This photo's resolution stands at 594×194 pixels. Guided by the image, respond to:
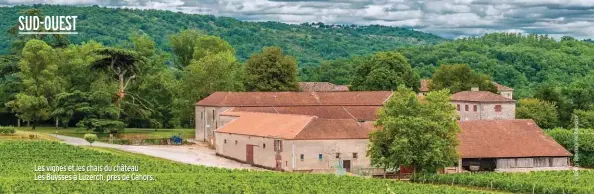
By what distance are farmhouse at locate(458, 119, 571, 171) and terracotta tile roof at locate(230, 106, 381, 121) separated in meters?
12.1

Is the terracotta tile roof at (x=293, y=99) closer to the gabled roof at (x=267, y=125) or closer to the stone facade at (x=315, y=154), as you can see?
the gabled roof at (x=267, y=125)

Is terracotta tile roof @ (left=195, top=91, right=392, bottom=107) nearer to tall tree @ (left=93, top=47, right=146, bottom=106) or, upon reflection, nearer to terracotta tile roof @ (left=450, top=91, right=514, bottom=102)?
tall tree @ (left=93, top=47, right=146, bottom=106)

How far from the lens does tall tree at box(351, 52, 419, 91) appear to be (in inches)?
3976

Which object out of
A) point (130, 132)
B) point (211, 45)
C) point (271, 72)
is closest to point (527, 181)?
point (130, 132)

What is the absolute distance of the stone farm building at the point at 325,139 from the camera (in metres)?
65.3

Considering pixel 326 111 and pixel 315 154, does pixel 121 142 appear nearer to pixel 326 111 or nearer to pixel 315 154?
pixel 326 111

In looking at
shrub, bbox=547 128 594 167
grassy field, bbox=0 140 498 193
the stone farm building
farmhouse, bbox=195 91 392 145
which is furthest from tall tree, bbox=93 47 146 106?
shrub, bbox=547 128 594 167

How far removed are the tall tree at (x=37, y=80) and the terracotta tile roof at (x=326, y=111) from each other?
60.4 feet

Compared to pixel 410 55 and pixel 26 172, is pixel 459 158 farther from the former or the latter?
pixel 410 55

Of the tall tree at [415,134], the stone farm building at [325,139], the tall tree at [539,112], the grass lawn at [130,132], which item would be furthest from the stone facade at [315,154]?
the tall tree at [539,112]

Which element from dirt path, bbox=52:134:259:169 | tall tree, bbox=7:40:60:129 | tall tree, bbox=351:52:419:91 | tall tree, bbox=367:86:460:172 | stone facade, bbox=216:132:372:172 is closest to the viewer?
tall tree, bbox=367:86:460:172

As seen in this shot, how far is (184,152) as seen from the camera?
248 ft

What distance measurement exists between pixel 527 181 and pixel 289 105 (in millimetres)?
32846

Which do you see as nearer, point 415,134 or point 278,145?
point 415,134
